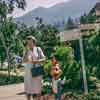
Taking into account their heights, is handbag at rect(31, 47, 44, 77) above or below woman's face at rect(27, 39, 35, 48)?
below

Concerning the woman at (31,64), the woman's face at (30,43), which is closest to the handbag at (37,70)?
the woman at (31,64)

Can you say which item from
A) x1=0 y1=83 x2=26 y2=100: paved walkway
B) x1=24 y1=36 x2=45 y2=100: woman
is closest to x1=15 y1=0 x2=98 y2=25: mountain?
x1=0 y1=83 x2=26 y2=100: paved walkway

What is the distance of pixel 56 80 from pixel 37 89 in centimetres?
43

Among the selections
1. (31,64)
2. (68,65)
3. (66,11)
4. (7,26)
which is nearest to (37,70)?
(31,64)

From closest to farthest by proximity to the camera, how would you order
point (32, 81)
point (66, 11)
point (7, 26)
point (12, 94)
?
point (32, 81) < point (12, 94) < point (7, 26) < point (66, 11)

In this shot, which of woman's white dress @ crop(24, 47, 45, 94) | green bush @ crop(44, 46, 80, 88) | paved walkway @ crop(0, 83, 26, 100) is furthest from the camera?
green bush @ crop(44, 46, 80, 88)

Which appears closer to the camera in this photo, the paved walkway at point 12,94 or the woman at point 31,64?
the woman at point 31,64

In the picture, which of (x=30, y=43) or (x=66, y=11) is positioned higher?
(x=66, y=11)

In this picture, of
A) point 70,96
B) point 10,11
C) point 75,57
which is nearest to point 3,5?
point 10,11

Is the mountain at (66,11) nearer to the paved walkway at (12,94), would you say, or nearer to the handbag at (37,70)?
the paved walkway at (12,94)

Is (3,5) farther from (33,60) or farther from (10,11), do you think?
(33,60)

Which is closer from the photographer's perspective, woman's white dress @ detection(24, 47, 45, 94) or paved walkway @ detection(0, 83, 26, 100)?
woman's white dress @ detection(24, 47, 45, 94)

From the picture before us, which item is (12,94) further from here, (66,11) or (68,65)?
(66,11)

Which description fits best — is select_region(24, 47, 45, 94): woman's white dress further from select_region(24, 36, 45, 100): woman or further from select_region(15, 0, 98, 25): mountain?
select_region(15, 0, 98, 25): mountain
